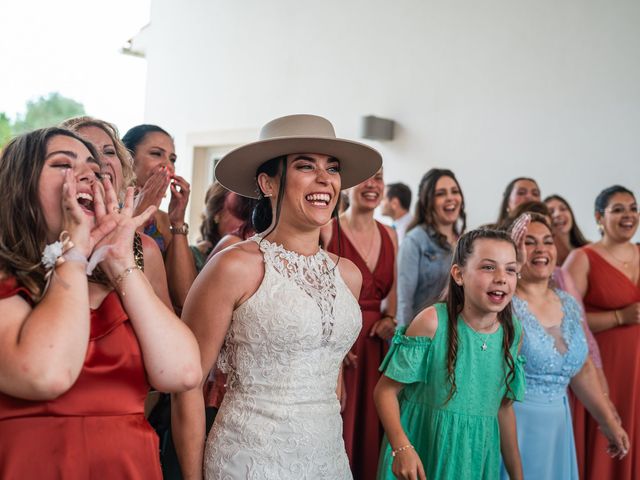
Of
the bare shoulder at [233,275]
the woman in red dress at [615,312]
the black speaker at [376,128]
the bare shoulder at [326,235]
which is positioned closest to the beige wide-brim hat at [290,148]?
the bare shoulder at [233,275]

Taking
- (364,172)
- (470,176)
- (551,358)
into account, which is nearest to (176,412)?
(364,172)

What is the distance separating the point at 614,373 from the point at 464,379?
5.27 feet

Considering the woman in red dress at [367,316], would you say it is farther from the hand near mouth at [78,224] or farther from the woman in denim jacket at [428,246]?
the hand near mouth at [78,224]

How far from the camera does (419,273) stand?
3.90m

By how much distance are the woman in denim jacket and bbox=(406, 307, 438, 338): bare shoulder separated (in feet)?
4.06

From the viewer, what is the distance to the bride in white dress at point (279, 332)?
1863mm

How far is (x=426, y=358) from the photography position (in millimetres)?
2479

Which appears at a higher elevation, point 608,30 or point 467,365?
point 608,30

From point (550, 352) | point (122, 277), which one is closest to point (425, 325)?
point (550, 352)

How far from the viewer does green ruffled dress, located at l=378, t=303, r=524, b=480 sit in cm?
241

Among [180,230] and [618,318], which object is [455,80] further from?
[180,230]

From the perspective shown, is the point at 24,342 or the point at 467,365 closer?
the point at 24,342

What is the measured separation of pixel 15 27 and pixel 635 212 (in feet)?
24.9

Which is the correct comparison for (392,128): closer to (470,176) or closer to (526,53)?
(470,176)
